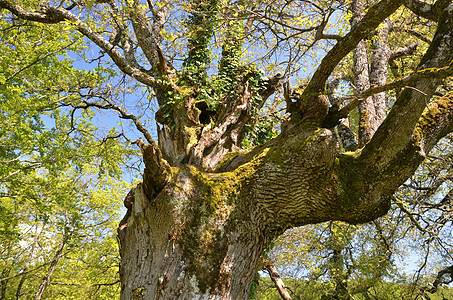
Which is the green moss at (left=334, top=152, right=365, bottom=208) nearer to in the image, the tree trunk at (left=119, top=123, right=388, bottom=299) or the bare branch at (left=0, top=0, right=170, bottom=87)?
the tree trunk at (left=119, top=123, right=388, bottom=299)

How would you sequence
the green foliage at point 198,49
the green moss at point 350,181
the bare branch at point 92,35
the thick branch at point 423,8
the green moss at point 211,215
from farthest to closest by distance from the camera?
the green foliage at point 198,49
the bare branch at point 92,35
the thick branch at point 423,8
the green moss at point 350,181
the green moss at point 211,215

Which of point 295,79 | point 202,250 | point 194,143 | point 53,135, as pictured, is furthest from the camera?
point 53,135

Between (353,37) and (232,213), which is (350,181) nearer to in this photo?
(232,213)

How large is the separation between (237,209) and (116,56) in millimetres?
4145

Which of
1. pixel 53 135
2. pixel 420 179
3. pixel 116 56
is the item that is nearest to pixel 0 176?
pixel 53 135

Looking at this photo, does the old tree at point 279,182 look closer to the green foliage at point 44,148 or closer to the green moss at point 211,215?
the green moss at point 211,215

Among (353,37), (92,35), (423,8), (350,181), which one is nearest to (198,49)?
(92,35)

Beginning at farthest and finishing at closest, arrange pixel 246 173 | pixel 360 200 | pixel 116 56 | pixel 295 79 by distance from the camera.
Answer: pixel 295 79, pixel 116 56, pixel 246 173, pixel 360 200

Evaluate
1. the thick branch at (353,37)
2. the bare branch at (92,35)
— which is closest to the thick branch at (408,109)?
the thick branch at (353,37)

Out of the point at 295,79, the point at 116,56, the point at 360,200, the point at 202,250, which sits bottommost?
the point at 202,250

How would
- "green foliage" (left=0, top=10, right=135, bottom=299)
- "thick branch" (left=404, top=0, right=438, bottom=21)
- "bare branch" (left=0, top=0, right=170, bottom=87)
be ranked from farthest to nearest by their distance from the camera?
"green foliage" (left=0, top=10, right=135, bottom=299), "bare branch" (left=0, top=0, right=170, bottom=87), "thick branch" (left=404, top=0, right=438, bottom=21)

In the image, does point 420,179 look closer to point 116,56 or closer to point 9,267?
point 116,56

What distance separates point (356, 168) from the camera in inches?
126

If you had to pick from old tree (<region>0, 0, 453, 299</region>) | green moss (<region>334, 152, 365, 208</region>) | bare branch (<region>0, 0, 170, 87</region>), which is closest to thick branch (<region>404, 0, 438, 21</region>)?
old tree (<region>0, 0, 453, 299</region>)
